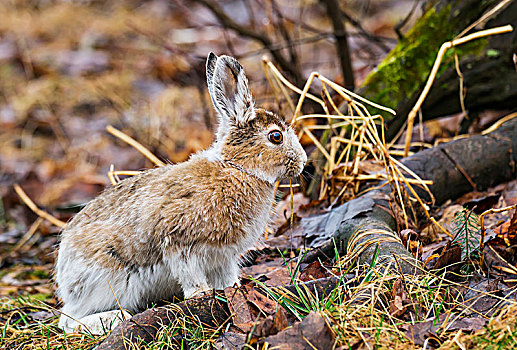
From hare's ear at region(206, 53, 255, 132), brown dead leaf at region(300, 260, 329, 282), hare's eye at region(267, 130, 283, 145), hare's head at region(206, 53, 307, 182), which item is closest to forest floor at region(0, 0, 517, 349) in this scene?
brown dead leaf at region(300, 260, 329, 282)

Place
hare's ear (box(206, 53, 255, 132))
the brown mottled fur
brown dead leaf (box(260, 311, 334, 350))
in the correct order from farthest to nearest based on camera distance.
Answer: hare's ear (box(206, 53, 255, 132)), the brown mottled fur, brown dead leaf (box(260, 311, 334, 350))

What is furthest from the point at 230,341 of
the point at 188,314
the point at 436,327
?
the point at 436,327

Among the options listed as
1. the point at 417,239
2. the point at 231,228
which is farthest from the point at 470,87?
the point at 231,228

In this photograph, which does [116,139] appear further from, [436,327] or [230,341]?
[436,327]

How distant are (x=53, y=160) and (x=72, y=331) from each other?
567cm

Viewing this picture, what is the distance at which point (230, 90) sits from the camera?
348 cm

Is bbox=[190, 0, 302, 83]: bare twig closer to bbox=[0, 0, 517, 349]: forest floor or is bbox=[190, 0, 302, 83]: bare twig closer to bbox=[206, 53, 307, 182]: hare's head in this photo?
bbox=[0, 0, 517, 349]: forest floor

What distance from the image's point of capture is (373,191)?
13.5 feet

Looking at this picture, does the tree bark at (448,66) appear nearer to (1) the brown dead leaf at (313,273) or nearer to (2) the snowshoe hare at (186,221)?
(2) the snowshoe hare at (186,221)

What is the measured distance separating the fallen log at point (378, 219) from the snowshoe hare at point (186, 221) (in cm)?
27

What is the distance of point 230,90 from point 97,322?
162 centimetres

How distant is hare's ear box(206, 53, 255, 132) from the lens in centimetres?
339

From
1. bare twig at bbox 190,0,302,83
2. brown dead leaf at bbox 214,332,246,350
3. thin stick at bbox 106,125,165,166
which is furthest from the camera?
bare twig at bbox 190,0,302,83

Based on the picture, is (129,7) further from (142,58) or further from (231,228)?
(231,228)
